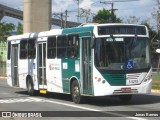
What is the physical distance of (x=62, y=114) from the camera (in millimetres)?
15008

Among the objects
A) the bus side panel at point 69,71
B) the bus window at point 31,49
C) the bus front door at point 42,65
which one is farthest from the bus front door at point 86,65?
the bus window at point 31,49

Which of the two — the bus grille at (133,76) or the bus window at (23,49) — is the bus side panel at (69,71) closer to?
the bus grille at (133,76)

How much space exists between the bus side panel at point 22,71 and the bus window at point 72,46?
17.1ft

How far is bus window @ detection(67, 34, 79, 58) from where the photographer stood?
18.7m

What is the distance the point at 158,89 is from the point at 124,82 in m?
10.0

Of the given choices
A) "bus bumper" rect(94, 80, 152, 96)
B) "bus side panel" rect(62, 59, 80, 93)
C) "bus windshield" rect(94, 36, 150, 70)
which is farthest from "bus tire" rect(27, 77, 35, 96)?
"bus windshield" rect(94, 36, 150, 70)

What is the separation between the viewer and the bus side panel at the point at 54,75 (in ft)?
66.8

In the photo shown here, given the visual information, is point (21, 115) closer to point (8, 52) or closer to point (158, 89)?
point (8, 52)

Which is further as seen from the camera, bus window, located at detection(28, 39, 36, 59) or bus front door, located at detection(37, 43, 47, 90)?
bus window, located at detection(28, 39, 36, 59)

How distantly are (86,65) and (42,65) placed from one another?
4.67m

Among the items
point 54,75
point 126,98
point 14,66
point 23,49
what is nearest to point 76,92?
point 126,98

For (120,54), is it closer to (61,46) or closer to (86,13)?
(61,46)

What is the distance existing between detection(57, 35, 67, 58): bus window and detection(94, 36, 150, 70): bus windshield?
2588 millimetres

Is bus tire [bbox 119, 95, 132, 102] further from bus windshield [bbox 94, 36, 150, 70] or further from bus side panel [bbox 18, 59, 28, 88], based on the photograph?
bus side panel [bbox 18, 59, 28, 88]
